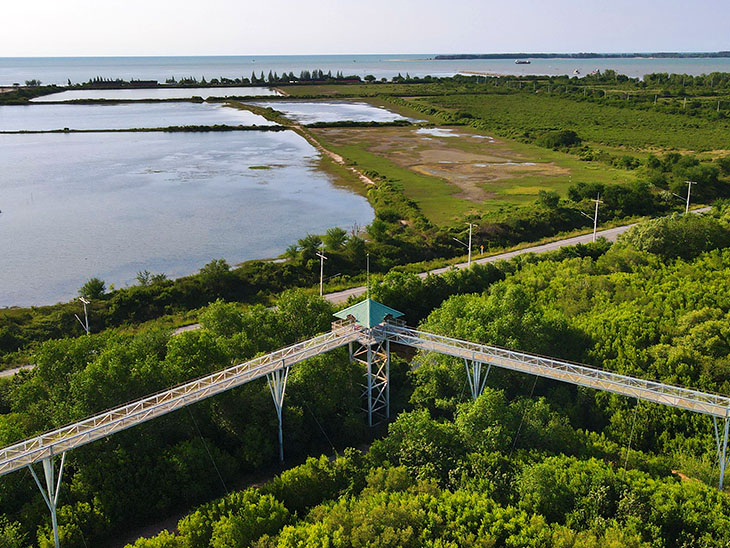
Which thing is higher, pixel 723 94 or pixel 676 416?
pixel 723 94

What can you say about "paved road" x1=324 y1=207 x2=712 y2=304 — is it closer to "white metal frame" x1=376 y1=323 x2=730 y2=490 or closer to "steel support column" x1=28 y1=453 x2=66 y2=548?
"white metal frame" x1=376 y1=323 x2=730 y2=490

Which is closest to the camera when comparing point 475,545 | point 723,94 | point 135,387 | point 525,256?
point 475,545

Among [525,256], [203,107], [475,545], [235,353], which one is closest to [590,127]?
[525,256]

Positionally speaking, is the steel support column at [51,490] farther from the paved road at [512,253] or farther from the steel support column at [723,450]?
the paved road at [512,253]

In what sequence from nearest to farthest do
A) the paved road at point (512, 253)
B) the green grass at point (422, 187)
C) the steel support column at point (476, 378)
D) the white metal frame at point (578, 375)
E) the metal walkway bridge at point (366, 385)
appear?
the metal walkway bridge at point (366, 385) → the white metal frame at point (578, 375) → the steel support column at point (476, 378) → the paved road at point (512, 253) → the green grass at point (422, 187)

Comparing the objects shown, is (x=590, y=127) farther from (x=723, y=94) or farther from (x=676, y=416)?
(x=676, y=416)

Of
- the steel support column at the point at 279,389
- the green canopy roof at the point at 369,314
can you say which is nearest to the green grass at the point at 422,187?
the green canopy roof at the point at 369,314

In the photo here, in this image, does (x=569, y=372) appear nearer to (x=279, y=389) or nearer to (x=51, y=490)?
(x=279, y=389)

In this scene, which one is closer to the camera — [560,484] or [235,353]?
[560,484]
